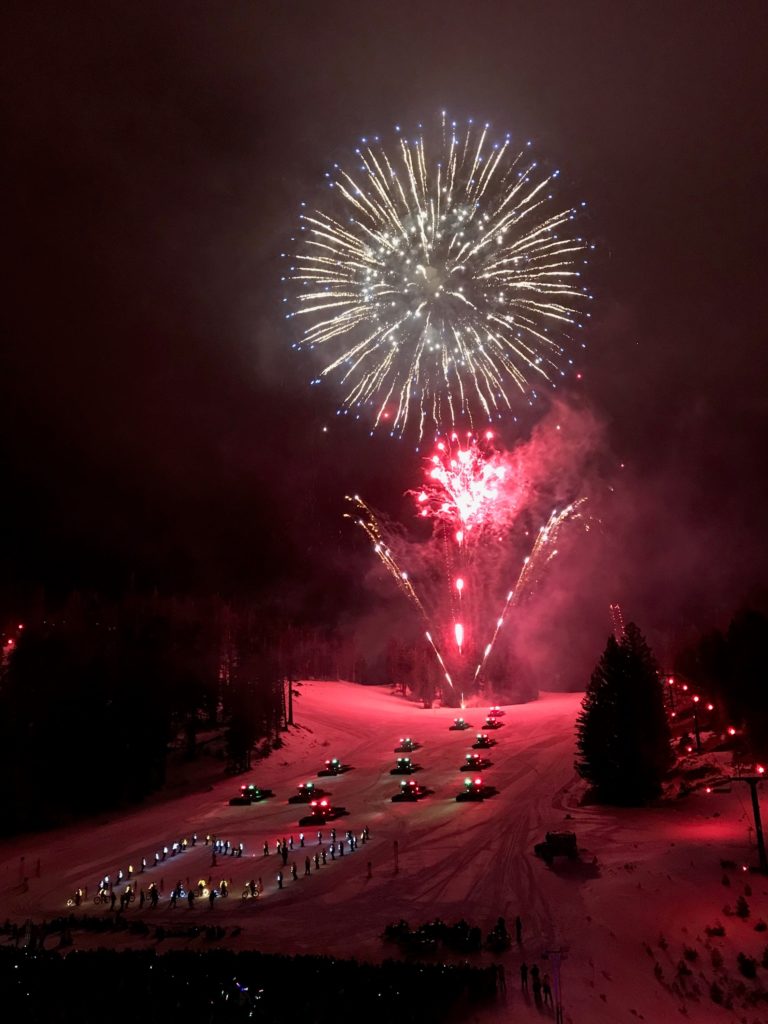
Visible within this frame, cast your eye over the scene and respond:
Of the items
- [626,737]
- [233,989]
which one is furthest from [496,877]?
[626,737]

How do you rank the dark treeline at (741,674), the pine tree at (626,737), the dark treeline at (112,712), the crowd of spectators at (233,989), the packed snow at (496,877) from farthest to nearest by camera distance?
1. the dark treeline at (112,712)
2. the dark treeline at (741,674)
3. the pine tree at (626,737)
4. the packed snow at (496,877)
5. the crowd of spectators at (233,989)

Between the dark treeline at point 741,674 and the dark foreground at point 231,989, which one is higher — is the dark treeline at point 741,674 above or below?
above

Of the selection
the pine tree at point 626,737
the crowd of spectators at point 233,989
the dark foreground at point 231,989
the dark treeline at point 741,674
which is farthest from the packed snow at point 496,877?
the dark treeline at point 741,674

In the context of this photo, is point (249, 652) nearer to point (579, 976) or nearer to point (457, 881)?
point (457, 881)

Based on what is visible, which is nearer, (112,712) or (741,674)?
(741,674)

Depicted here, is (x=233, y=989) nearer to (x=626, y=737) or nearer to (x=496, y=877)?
(x=496, y=877)

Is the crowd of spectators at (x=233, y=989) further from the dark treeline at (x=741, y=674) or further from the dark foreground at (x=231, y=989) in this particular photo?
the dark treeline at (x=741, y=674)

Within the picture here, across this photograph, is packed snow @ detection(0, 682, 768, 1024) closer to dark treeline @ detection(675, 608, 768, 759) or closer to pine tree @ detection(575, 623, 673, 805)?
pine tree @ detection(575, 623, 673, 805)
